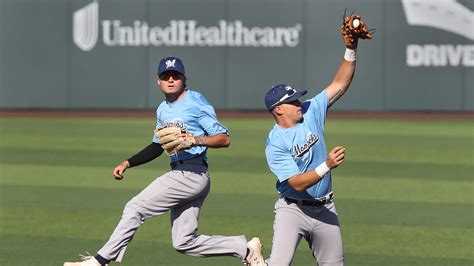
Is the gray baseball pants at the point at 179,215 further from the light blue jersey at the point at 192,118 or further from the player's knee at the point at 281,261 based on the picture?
the player's knee at the point at 281,261

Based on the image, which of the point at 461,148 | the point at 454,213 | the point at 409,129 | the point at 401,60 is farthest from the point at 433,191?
the point at 401,60

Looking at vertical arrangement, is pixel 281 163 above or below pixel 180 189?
above

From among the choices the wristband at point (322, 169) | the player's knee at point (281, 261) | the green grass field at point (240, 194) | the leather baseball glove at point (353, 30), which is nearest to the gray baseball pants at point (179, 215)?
the green grass field at point (240, 194)

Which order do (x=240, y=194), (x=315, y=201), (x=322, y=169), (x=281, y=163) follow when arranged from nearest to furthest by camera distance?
(x=322, y=169), (x=281, y=163), (x=315, y=201), (x=240, y=194)

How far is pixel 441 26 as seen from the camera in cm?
2905

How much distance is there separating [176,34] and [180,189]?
21.1m

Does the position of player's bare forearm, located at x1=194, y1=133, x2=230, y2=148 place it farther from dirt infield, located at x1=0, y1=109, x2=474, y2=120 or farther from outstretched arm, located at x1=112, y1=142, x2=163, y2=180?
dirt infield, located at x1=0, y1=109, x2=474, y2=120

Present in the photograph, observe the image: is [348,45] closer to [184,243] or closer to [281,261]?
[281,261]

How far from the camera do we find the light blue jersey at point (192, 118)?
895 cm

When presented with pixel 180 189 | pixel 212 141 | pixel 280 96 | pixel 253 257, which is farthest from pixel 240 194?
pixel 280 96

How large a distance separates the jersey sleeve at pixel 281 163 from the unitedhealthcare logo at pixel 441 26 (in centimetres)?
2170

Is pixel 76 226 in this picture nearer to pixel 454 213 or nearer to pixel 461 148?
pixel 454 213

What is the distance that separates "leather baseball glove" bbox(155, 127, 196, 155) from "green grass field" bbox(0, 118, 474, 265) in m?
1.92

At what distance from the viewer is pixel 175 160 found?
918 cm
